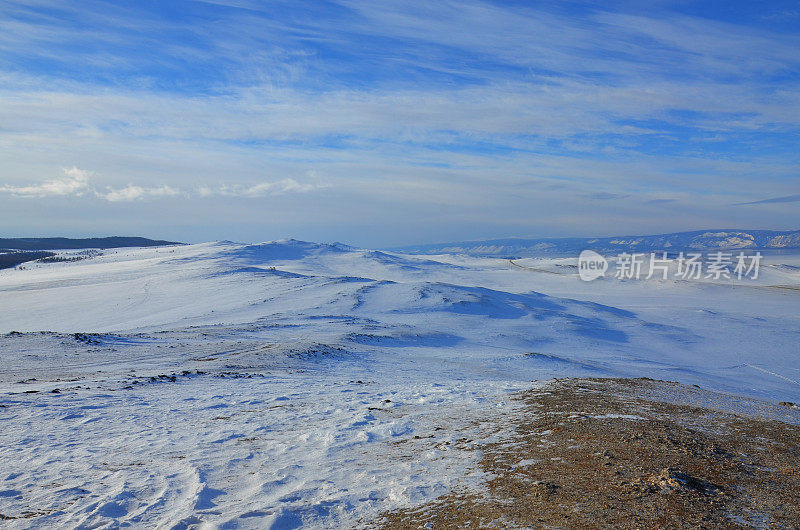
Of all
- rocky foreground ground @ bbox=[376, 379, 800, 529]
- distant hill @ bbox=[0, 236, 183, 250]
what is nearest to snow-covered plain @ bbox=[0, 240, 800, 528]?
rocky foreground ground @ bbox=[376, 379, 800, 529]

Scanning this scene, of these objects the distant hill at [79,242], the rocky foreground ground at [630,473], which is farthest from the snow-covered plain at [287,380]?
the distant hill at [79,242]

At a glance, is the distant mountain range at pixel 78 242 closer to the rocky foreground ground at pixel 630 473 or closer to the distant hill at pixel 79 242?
the distant hill at pixel 79 242

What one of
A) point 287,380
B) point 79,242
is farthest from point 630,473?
point 79,242

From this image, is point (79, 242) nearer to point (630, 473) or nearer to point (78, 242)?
Result: point (78, 242)

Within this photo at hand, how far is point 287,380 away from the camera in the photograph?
1273cm

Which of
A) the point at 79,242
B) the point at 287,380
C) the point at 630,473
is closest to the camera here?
the point at 630,473

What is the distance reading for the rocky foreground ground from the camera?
16.3 ft

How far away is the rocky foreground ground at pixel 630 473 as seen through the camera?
498cm

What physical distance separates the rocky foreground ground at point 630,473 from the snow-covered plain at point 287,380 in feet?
2.08

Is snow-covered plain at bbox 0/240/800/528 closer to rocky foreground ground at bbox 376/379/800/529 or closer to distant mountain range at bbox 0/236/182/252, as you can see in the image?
rocky foreground ground at bbox 376/379/800/529

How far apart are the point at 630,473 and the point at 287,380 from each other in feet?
28.7

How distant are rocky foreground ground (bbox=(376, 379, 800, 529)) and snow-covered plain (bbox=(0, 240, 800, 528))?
635mm

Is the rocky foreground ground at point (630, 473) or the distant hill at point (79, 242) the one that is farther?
the distant hill at point (79, 242)

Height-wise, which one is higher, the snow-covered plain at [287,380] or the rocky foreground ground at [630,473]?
the rocky foreground ground at [630,473]
